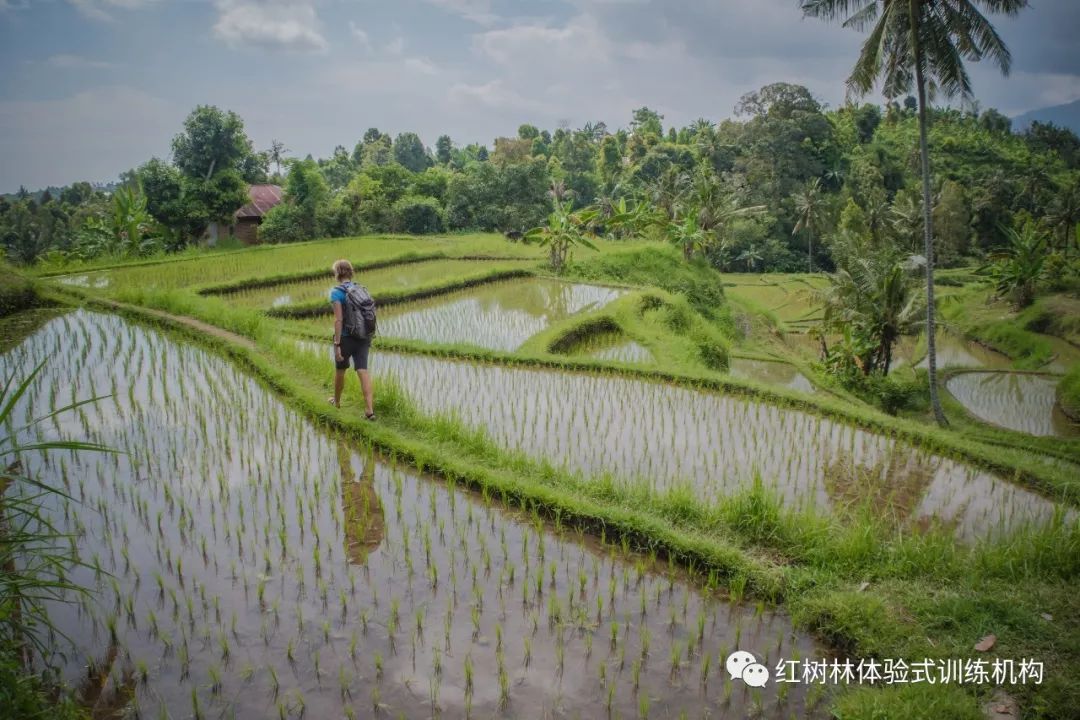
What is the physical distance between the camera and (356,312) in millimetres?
6344

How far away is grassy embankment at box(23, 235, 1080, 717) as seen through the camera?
353cm

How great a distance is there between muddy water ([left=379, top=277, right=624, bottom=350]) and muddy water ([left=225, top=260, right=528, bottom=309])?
31.5 inches

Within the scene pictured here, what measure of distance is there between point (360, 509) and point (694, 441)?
3.36 m

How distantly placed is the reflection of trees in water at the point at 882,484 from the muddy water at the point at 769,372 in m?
6.28

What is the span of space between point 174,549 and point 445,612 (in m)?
1.95

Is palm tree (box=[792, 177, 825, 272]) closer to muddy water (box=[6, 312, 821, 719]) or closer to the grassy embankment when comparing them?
the grassy embankment

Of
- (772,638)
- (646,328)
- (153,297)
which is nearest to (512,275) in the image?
(646,328)

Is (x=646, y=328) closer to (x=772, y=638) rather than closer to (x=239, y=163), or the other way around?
(x=772, y=638)

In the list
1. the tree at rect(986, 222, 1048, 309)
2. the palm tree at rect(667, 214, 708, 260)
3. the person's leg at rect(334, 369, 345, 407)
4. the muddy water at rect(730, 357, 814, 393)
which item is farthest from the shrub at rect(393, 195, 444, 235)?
the person's leg at rect(334, 369, 345, 407)

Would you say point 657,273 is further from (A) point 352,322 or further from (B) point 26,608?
(B) point 26,608

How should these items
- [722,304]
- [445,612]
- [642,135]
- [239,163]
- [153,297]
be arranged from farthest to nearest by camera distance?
1. [642,135]
2. [239,163]
3. [722,304]
4. [153,297]
5. [445,612]

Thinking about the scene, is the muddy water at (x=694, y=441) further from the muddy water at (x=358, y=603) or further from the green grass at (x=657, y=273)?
the green grass at (x=657, y=273)

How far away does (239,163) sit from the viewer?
23.4m

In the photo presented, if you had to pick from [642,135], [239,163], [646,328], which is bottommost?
[646,328]
